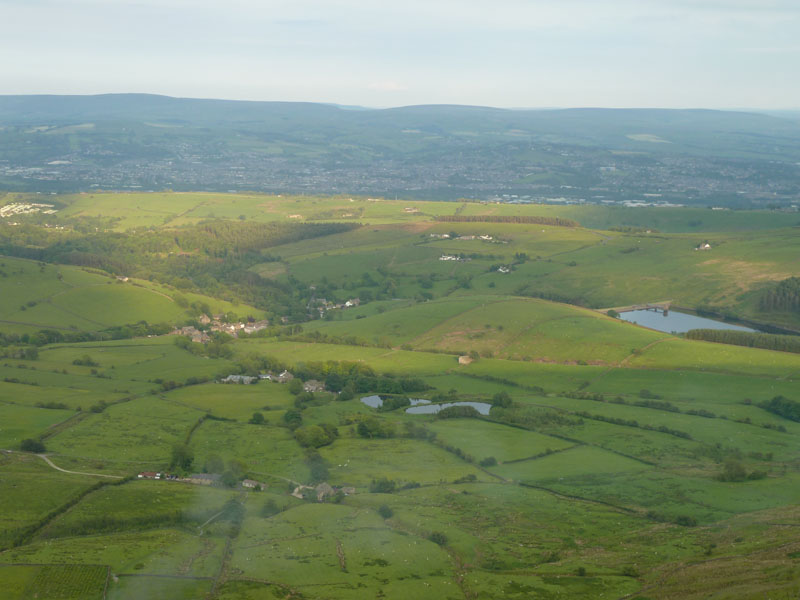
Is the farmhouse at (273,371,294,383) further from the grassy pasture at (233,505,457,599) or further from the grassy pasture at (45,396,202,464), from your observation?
the grassy pasture at (233,505,457,599)

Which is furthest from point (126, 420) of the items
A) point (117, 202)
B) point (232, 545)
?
point (117, 202)

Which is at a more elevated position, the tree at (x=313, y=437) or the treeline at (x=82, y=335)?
the tree at (x=313, y=437)

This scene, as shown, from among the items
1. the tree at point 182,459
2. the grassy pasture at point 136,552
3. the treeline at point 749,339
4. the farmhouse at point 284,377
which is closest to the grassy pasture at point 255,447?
the tree at point 182,459

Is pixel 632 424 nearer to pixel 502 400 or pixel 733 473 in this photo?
pixel 502 400

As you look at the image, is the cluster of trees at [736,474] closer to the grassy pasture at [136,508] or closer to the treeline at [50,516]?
the grassy pasture at [136,508]

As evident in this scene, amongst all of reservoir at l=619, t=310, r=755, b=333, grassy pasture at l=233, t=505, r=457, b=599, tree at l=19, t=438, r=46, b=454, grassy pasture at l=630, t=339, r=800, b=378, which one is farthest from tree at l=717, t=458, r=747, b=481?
reservoir at l=619, t=310, r=755, b=333

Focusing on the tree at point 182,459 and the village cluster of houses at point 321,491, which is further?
the tree at point 182,459
